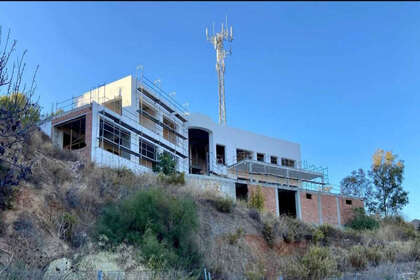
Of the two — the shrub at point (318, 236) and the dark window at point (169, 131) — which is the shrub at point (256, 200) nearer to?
the shrub at point (318, 236)

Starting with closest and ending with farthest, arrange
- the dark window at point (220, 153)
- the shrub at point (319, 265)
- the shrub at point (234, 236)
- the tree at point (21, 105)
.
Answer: the tree at point (21, 105) → the shrub at point (319, 265) → the shrub at point (234, 236) → the dark window at point (220, 153)

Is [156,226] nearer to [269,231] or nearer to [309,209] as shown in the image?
[269,231]

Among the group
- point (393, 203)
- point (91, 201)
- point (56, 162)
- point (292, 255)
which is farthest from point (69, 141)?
point (393, 203)

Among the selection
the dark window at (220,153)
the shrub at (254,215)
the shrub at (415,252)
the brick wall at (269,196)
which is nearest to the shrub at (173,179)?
the shrub at (254,215)

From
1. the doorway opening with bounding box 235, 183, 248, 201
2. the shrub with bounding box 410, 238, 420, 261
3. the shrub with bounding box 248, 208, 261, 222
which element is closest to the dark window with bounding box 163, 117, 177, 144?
the doorway opening with bounding box 235, 183, 248, 201

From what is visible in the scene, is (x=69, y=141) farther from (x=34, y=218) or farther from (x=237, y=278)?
(x=237, y=278)

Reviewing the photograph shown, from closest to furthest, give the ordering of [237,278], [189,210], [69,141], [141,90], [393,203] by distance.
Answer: [237,278] → [189,210] → [69,141] → [141,90] → [393,203]

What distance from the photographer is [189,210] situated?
1769cm

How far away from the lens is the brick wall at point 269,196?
2884 cm

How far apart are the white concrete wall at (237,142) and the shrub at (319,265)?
17.2 metres

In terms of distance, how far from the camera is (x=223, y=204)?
22.7 m

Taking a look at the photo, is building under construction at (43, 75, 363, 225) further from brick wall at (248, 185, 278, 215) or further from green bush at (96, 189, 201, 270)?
green bush at (96, 189, 201, 270)

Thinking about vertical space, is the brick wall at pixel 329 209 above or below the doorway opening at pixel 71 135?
below

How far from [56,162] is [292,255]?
12077 millimetres
